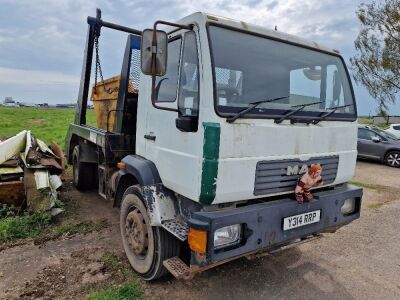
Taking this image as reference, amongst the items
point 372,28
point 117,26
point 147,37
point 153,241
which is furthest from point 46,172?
point 372,28

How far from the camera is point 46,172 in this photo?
213 inches

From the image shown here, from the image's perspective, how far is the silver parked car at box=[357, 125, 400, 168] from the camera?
1265 cm

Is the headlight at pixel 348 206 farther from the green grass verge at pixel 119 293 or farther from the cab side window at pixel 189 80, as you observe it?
the green grass verge at pixel 119 293

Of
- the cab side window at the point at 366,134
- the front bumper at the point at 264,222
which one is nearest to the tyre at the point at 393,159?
the cab side window at the point at 366,134

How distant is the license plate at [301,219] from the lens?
3021 mm

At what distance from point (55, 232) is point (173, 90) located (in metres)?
2.86

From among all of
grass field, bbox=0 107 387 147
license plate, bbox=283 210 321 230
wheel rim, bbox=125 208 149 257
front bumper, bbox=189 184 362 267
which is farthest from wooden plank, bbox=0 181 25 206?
license plate, bbox=283 210 321 230

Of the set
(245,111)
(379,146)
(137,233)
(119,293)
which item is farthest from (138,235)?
(379,146)

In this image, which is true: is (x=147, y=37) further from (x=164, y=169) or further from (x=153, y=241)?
(x=153, y=241)

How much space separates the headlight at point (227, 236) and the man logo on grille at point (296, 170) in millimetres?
697

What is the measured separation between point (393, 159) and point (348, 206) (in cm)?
1048

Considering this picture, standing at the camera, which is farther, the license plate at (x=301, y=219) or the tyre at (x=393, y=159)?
the tyre at (x=393, y=159)

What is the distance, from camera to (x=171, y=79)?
3205mm

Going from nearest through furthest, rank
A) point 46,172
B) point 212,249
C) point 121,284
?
point 212,249 < point 121,284 < point 46,172
